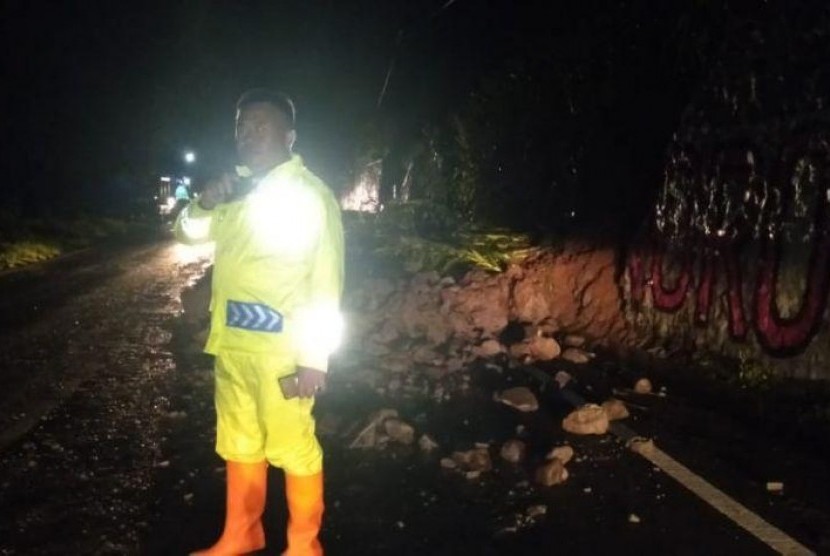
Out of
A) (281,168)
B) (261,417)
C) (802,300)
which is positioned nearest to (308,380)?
(261,417)

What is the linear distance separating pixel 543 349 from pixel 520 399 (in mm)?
1801

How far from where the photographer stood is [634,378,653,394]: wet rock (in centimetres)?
659

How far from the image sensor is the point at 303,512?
3.36 metres

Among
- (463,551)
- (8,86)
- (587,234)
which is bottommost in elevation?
(463,551)

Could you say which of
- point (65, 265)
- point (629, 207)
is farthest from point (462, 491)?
point (65, 265)

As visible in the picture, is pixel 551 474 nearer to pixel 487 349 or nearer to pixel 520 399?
pixel 520 399

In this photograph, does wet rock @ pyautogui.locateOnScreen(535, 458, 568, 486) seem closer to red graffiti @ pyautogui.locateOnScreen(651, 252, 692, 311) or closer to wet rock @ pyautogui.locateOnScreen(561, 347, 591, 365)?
wet rock @ pyautogui.locateOnScreen(561, 347, 591, 365)

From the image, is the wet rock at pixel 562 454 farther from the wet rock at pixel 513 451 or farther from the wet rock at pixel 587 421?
the wet rock at pixel 587 421

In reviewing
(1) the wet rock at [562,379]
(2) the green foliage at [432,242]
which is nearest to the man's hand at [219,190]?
(1) the wet rock at [562,379]

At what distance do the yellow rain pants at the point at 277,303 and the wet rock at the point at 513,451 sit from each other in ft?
6.07

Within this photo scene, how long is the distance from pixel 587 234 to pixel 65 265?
40.0 ft

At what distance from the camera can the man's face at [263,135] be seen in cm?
330

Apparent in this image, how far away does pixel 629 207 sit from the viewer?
9508 millimetres

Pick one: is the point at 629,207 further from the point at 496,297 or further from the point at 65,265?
the point at 65,265
